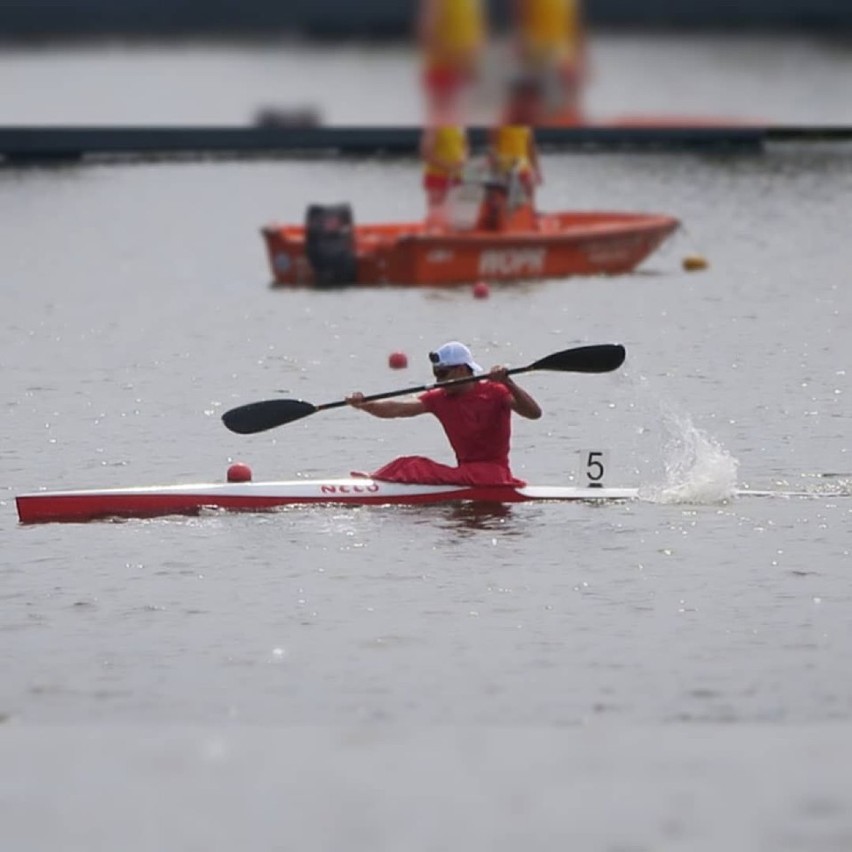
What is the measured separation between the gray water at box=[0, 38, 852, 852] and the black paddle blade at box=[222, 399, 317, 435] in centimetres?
112

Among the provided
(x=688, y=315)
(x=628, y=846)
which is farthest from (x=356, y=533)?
(x=688, y=315)

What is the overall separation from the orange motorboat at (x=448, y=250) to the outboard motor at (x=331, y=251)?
0.05 ft

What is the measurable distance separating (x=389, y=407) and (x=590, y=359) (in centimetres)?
207

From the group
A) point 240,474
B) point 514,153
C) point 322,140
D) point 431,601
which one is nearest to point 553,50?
point 240,474

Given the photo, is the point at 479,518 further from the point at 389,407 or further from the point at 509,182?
the point at 509,182

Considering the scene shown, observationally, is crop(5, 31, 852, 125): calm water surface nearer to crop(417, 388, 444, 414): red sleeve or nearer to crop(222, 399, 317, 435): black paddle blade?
crop(222, 399, 317, 435): black paddle blade

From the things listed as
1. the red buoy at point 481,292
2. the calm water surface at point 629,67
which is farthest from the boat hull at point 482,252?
the calm water surface at point 629,67

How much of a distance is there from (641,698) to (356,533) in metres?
5.51

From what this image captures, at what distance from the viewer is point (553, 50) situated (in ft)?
86.7

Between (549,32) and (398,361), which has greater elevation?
(549,32)

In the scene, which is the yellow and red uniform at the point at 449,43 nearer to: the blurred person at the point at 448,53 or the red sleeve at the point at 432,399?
the blurred person at the point at 448,53

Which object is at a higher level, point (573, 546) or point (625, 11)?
point (625, 11)

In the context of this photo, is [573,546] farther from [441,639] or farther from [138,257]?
[138,257]

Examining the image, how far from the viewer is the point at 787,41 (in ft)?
88.7
